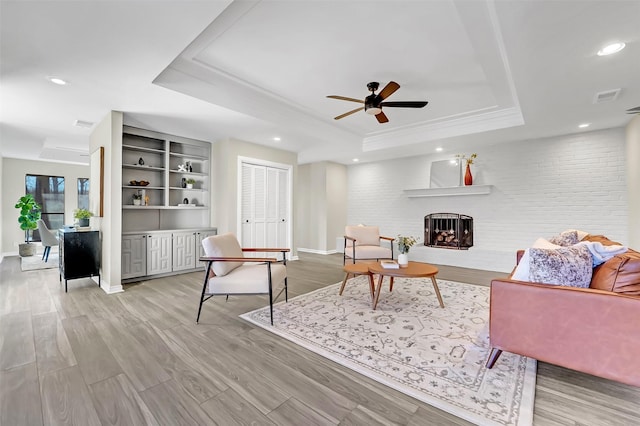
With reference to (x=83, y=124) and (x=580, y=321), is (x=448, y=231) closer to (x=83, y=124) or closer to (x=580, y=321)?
(x=580, y=321)

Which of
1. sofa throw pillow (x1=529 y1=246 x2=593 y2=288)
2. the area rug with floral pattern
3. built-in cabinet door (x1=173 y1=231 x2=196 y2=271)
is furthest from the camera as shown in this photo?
built-in cabinet door (x1=173 y1=231 x2=196 y2=271)

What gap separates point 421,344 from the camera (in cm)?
234

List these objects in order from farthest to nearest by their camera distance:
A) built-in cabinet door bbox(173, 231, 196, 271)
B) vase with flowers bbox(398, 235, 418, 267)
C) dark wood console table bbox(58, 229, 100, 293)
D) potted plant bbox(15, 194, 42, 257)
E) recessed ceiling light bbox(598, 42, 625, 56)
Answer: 1. potted plant bbox(15, 194, 42, 257)
2. built-in cabinet door bbox(173, 231, 196, 271)
3. dark wood console table bbox(58, 229, 100, 293)
4. vase with flowers bbox(398, 235, 418, 267)
5. recessed ceiling light bbox(598, 42, 625, 56)

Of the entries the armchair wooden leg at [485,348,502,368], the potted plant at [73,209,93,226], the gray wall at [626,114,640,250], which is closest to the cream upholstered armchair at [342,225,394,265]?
the armchair wooden leg at [485,348,502,368]

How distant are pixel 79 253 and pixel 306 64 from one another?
4129mm

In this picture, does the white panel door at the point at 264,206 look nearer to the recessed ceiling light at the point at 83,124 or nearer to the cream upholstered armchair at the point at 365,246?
the cream upholstered armchair at the point at 365,246

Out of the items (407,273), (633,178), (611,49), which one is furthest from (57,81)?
(633,178)

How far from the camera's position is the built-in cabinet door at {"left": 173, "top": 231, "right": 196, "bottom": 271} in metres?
4.79

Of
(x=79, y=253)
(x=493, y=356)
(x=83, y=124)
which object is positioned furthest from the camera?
(x=83, y=124)

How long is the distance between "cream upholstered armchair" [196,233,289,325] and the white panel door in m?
2.28

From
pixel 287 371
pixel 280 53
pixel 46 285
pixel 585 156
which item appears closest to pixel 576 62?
pixel 280 53

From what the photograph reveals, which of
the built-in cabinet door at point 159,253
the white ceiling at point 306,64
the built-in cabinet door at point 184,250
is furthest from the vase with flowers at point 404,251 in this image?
the built-in cabinet door at point 159,253

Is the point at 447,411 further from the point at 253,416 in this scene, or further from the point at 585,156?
the point at 585,156

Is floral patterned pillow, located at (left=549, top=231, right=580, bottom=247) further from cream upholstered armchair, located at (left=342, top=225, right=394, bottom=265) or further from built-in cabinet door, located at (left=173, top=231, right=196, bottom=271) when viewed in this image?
built-in cabinet door, located at (left=173, top=231, right=196, bottom=271)
